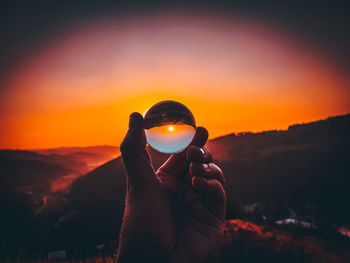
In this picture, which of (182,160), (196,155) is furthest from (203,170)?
(182,160)

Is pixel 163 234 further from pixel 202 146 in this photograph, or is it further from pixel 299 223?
pixel 299 223

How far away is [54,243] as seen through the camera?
14.9 meters

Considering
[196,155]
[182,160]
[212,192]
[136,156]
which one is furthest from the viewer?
[182,160]

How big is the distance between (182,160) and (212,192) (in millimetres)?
640

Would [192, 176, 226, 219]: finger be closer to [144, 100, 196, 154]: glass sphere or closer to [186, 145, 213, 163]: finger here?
[186, 145, 213, 163]: finger

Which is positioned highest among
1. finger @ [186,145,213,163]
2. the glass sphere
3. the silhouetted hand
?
the glass sphere

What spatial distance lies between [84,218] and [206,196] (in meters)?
18.7

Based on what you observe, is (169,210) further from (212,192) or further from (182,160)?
(182,160)

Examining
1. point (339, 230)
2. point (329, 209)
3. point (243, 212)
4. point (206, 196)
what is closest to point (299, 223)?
point (339, 230)

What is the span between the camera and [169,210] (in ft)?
7.98

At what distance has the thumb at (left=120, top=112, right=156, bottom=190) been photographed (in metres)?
2.22

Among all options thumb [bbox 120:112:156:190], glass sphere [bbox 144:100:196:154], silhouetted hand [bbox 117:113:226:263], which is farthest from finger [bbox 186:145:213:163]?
thumb [bbox 120:112:156:190]

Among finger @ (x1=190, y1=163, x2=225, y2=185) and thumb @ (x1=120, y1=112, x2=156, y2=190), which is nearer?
thumb @ (x1=120, y1=112, x2=156, y2=190)

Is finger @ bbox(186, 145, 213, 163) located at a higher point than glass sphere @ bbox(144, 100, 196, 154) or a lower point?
lower
